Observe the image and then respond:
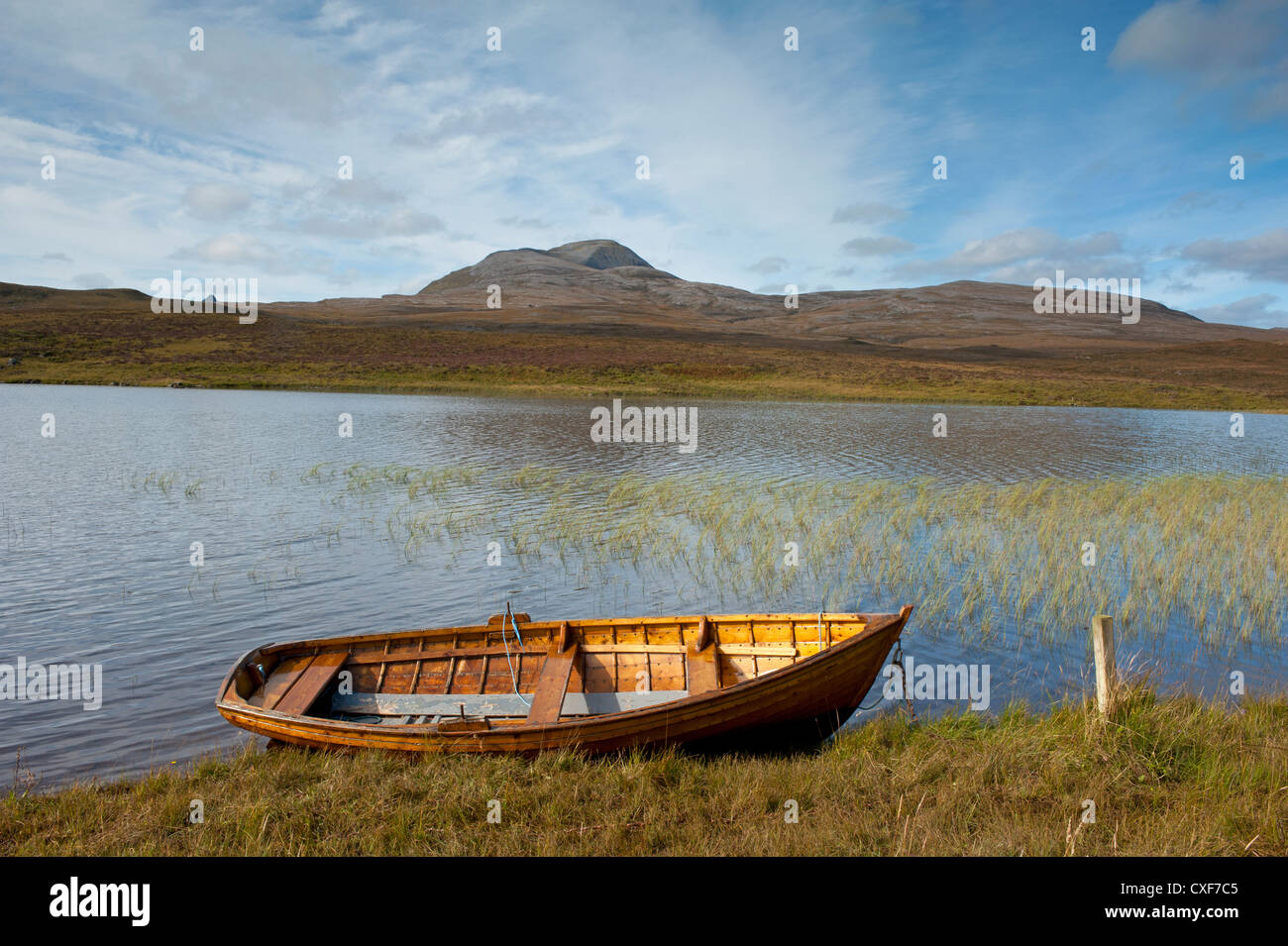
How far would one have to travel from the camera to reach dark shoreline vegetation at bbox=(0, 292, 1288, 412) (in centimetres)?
7069

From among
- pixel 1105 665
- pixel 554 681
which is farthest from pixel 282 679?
pixel 1105 665

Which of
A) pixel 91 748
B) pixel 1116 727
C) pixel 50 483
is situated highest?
pixel 50 483

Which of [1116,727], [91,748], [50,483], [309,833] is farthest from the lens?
[50,483]

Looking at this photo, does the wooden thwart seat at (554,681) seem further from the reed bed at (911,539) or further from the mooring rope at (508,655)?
the reed bed at (911,539)

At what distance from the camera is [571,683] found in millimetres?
10492

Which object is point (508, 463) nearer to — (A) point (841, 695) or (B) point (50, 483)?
(B) point (50, 483)

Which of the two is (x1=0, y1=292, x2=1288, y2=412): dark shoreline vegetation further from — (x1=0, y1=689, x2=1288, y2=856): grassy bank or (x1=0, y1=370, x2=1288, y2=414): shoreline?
(x1=0, y1=689, x2=1288, y2=856): grassy bank

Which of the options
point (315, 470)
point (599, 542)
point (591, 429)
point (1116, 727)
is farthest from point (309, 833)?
point (591, 429)

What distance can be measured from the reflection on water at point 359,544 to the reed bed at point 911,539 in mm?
184

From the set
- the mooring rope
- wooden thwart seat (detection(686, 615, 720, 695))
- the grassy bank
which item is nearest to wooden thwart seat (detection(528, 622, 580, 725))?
the mooring rope

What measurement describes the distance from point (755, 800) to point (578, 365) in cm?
7761

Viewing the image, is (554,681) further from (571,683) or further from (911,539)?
Answer: (911,539)
